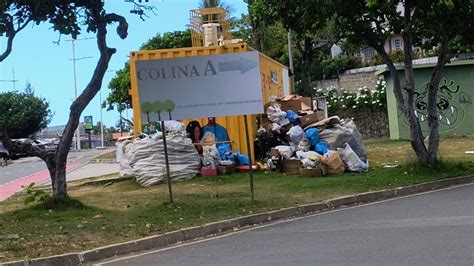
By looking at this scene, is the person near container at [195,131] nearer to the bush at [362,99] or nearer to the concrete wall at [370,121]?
the concrete wall at [370,121]

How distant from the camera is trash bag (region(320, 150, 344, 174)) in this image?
1549 centimetres

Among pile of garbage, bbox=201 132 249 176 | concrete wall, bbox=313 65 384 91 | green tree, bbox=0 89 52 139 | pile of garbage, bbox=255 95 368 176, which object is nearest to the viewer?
pile of garbage, bbox=255 95 368 176

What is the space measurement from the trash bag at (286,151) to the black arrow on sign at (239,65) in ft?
16.6

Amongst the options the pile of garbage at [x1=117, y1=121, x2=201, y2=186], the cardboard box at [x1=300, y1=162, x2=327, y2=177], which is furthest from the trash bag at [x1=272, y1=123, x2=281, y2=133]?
the pile of garbage at [x1=117, y1=121, x2=201, y2=186]

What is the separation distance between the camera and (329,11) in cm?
1435

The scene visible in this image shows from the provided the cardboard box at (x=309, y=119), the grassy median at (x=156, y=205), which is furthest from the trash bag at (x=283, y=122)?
the grassy median at (x=156, y=205)

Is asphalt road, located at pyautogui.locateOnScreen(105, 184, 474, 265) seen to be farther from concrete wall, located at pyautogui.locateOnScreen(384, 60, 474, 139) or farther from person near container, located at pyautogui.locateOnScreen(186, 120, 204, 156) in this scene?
concrete wall, located at pyautogui.locateOnScreen(384, 60, 474, 139)

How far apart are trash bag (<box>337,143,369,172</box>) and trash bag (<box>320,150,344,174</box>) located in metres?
0.30

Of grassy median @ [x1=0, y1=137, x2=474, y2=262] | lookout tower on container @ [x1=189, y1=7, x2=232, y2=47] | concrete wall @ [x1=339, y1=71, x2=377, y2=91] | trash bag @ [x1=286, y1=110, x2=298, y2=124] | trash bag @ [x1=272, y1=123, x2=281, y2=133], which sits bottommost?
grassy median @ [x1=0, y1=137, x2=474, y2=262]

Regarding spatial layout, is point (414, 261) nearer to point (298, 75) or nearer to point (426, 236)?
point (426, 236)

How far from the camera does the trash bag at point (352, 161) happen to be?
51.9 feet

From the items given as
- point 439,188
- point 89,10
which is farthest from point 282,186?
point 89,10

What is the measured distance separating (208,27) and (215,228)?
1239 cm

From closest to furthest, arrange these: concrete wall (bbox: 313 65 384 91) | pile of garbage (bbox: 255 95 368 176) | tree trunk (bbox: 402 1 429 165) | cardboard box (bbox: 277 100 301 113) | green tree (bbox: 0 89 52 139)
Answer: tree trunk (bbox: 402 1 429 165) → pile of garbage (bbox: 255 95 368 176) → cardboard box (bbox: 277 100 301 113) → concrete wall (bbox: 313 65 384 91) → green tree (bbox: 0 89 52 139)
